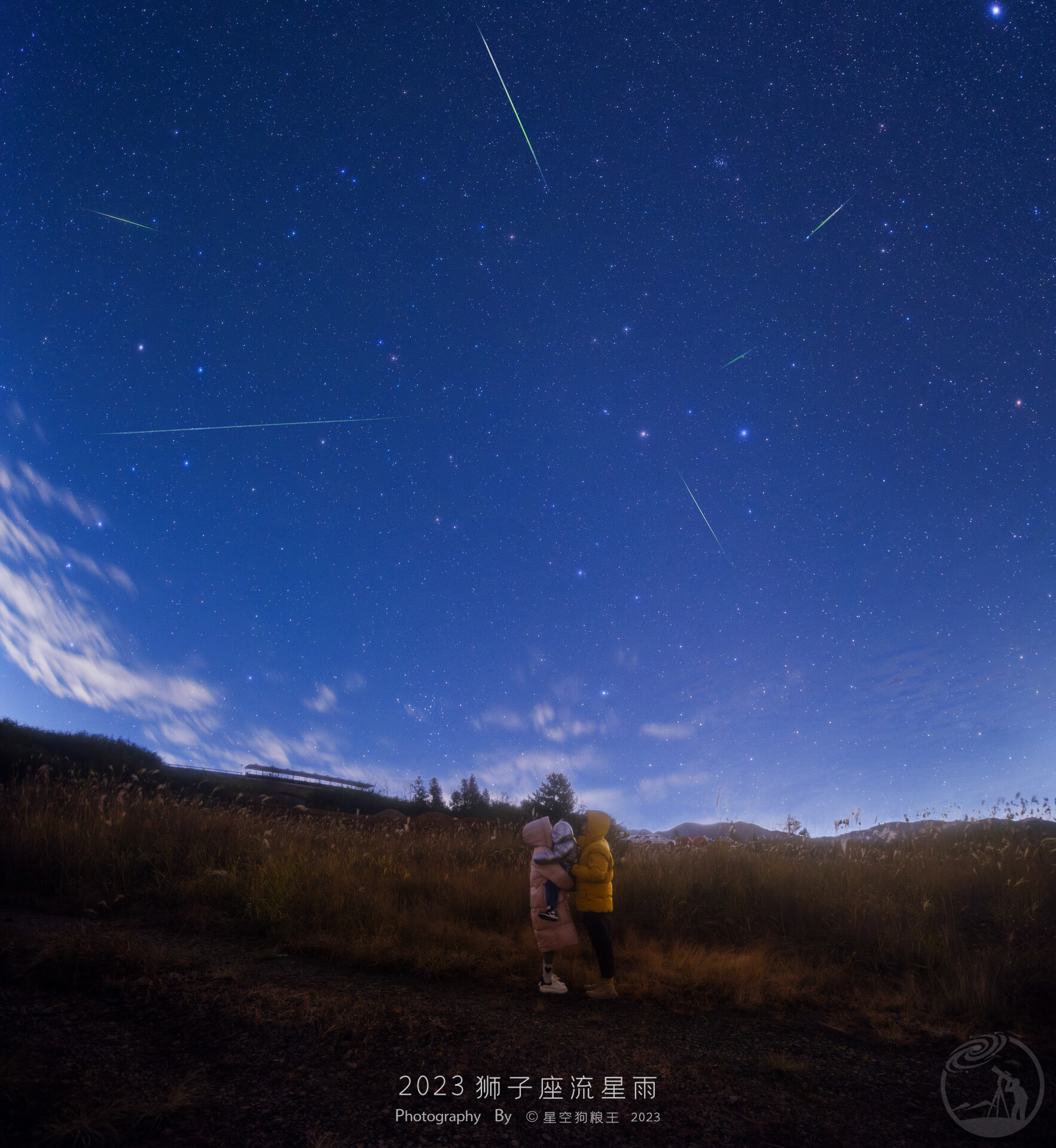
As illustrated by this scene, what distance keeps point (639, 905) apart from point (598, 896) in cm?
265

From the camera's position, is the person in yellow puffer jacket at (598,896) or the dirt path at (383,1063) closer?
the dirt path at (383,1063)

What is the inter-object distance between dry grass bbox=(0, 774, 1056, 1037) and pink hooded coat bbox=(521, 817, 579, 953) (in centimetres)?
55

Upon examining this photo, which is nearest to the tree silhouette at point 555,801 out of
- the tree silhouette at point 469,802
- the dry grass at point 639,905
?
the tree silhouette at point 469,802

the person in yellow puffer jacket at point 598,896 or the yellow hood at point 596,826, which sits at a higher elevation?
the yellow hood at point 596,826

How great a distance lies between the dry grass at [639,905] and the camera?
5555 millimetres

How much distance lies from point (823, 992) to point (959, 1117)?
2.11 meters

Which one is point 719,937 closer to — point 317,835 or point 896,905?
point 896,905

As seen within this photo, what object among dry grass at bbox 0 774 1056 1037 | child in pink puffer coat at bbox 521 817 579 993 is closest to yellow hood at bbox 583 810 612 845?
child in pink puffer coat at bbox 521 817 579 993

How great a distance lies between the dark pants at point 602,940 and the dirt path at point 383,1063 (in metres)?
0.31

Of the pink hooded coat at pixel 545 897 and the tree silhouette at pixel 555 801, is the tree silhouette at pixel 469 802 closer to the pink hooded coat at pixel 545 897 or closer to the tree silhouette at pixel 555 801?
the tree silhouette at pixel 555 801

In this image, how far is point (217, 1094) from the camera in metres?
3.12

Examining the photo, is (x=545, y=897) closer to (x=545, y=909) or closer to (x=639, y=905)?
(x=545, y=909)

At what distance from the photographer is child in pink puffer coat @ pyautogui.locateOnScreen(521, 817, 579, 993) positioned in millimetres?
5391

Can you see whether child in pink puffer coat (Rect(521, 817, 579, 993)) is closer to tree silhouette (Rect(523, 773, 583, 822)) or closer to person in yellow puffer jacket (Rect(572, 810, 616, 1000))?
person in yellow puffer jacket (Rect(572, 810, 616, 1000))
